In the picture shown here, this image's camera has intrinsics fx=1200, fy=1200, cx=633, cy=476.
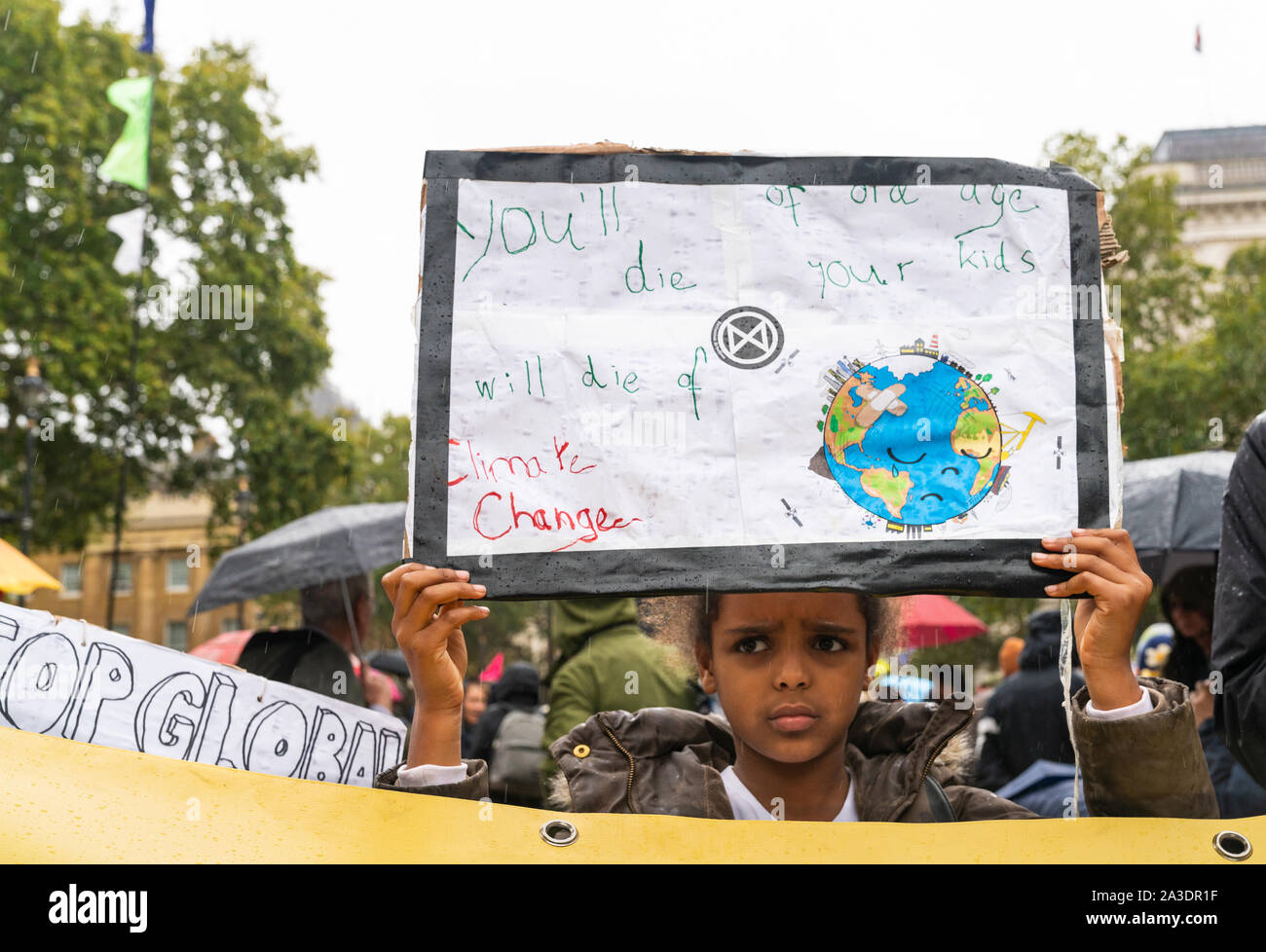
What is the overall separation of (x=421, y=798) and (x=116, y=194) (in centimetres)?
2204

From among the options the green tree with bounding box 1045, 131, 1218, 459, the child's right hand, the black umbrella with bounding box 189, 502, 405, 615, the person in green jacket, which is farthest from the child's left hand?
the green tree with bounding box 1045, 131, 1218, 459

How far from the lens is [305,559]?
20.5ft

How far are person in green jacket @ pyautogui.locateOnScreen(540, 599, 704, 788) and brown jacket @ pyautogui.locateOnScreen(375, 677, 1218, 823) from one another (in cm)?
181

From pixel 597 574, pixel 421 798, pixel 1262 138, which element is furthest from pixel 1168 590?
pixel 1262 138

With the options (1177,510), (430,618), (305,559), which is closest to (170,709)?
(430,618)

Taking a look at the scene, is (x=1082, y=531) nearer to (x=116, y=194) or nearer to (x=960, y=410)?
(x=960, y=410)

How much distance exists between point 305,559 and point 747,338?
4.35 meters

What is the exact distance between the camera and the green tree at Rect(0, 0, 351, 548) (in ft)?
64.9

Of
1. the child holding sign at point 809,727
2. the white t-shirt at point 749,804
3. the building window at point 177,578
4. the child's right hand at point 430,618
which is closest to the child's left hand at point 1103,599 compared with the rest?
the child holding sign at point 809,727

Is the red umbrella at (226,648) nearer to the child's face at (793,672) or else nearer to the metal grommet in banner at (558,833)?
the child's face at (793,672)

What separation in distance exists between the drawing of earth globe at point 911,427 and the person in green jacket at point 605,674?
228cm

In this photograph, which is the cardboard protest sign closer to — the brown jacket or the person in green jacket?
the brown jacket

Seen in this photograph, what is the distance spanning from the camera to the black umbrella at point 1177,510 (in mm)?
6090

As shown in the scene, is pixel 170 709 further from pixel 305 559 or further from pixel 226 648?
pixel 226 648
